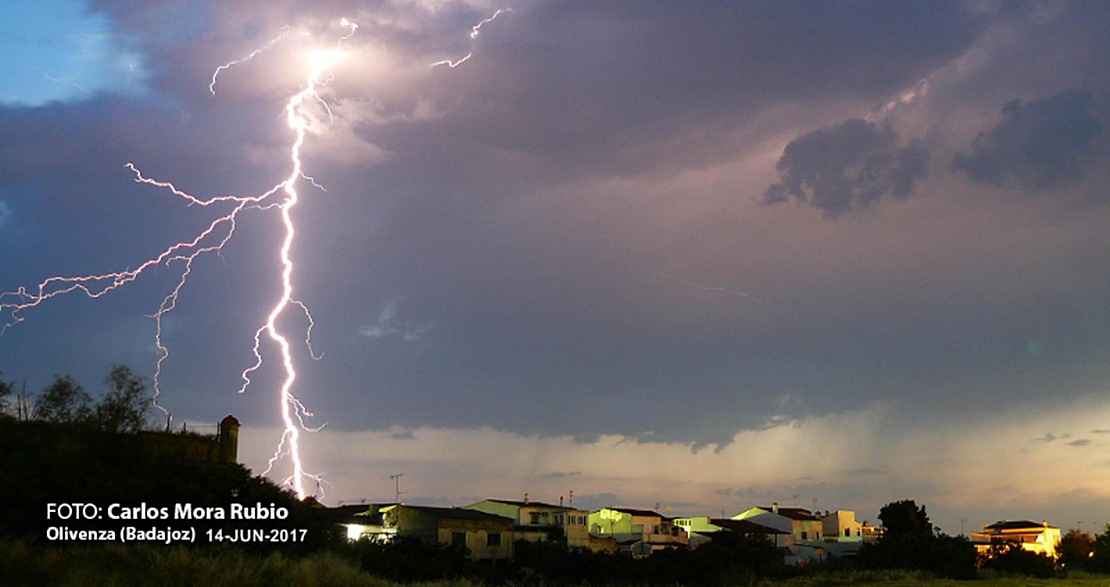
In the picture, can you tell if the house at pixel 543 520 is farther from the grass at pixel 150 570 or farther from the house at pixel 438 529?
the grass at pixel 150 570

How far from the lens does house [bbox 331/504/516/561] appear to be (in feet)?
167

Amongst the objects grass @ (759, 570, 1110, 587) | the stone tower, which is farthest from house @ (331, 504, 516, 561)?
grass @ (759, 570, 1110, 587)

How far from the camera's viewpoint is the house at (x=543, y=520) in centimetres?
5784

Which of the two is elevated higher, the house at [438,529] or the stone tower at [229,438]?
the stone tower at [229,438]

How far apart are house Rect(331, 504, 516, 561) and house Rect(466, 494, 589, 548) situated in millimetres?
3053

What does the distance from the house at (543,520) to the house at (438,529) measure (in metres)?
3.05

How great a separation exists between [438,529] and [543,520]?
12.4 meters

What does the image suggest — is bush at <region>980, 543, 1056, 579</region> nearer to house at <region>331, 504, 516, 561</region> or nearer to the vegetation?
the vegetation

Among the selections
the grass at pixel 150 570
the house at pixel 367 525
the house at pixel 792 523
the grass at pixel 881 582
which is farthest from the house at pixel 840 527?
the grass at pixel 150 570

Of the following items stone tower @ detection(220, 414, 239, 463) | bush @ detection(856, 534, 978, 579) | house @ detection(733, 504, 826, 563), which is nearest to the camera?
bush @ detection(856, 534, 978, 579)

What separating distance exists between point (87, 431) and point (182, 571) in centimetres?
1901

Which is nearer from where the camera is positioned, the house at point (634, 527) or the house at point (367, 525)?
the house at point (367, 525)

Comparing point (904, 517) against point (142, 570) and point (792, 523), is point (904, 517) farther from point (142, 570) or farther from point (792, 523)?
point (142, 570)

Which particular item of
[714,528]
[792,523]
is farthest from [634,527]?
[792,523]
